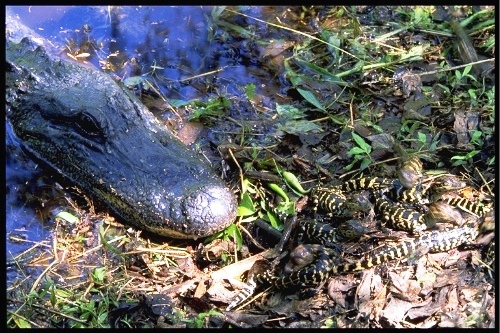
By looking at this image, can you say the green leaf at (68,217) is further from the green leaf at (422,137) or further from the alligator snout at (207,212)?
the green leaf at (422,137)

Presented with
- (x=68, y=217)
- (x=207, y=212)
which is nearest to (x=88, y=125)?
(x=68, y=217)

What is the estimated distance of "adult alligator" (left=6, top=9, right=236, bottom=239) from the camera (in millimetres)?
4895

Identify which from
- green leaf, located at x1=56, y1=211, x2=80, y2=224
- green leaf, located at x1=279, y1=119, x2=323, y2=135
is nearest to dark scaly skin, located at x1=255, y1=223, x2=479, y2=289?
green leaf, located at x1=279, y1=119, x2=323, y2=135

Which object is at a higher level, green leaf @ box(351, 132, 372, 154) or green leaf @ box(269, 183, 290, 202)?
green leaf @ box(351, 132, 372, 154)

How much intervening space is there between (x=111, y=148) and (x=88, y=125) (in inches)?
12.5

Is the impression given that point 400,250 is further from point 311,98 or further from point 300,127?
point 311,98

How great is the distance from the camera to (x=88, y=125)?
5551 millimetres

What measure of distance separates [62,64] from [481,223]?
4.22 metres

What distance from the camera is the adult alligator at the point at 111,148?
4.89 m

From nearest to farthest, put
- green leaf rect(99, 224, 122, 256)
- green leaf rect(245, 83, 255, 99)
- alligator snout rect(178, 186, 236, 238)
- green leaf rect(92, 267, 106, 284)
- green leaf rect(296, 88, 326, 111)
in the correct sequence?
green leaf rect(92, 267, 106, 284), alligator snout rect(178, 186, 236, 238), green leaf rect(99, 224, 122, 256), green leaf rect(296, 88, 326, 111), green leaf rect(245, 83, 255, 99)

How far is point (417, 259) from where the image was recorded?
14.3ft

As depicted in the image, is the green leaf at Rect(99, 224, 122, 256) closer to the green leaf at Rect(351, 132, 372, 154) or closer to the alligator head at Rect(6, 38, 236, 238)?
the alligator head at Rect(6, 38, 236, 238)

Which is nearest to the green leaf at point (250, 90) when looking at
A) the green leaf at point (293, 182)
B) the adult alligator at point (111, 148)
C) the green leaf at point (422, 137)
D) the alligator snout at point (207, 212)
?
the adult alligator at point (111, 148)

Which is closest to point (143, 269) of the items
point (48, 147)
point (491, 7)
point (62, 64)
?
point (48, 147)
